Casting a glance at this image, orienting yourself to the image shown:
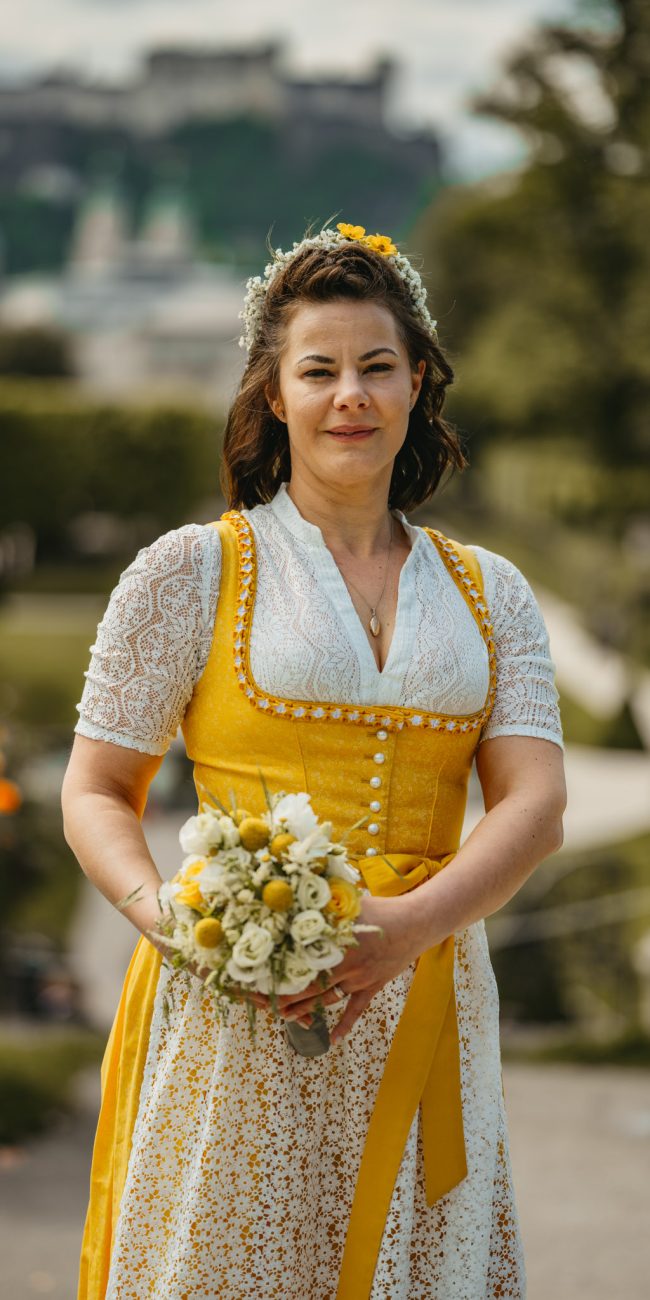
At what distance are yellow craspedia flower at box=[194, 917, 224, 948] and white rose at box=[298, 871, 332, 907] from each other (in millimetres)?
101

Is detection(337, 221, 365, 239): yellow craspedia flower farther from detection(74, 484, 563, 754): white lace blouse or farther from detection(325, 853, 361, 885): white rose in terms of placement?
detection(325, 853, 361, 885): white rose

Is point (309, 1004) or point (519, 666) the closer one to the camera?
point (309, 1004)

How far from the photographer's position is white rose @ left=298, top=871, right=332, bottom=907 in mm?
1900

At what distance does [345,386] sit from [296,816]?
0.63 meters

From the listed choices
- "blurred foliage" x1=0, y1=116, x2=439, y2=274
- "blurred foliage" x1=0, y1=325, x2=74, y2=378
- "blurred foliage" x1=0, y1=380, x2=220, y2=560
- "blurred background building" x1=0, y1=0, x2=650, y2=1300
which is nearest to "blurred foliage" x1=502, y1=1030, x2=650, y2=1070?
"blurred background building" x1=0, y1=0, x2=650, y2=1300

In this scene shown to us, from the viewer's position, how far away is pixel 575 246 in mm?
28219

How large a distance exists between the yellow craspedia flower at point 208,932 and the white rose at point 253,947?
3 cm

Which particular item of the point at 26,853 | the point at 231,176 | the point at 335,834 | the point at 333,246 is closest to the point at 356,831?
the point at 335,834

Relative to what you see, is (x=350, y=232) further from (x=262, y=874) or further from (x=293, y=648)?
(x=262, y=874)

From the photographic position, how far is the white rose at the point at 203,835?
1932 millimetres

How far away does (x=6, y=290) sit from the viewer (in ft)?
355

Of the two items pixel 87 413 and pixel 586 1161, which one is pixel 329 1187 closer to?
pixel 586 1161

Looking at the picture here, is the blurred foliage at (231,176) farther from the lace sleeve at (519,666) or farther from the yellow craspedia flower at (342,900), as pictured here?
the yellow craspedia flower at (342,900)

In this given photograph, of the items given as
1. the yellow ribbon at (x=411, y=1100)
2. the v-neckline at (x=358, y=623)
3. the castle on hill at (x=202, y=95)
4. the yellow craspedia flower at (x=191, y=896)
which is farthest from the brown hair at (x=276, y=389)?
the castle on hill at (x=202, y=95)
